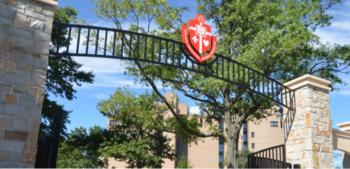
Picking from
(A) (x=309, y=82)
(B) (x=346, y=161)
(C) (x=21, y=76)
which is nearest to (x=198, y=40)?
(A) (x=309, y=82)

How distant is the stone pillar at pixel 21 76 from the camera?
5.97 m

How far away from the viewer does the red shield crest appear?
8.92m

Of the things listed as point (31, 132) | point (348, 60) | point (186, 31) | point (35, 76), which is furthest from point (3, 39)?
point (348, 60)

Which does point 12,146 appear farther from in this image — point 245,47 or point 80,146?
point 80,146

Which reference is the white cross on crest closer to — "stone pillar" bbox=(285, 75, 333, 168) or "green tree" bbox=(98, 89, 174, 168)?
"stone pillar" bbox=(285, 75, 333, 168)

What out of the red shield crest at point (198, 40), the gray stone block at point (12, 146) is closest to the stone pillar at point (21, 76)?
the gray stone block at point (12, 146)

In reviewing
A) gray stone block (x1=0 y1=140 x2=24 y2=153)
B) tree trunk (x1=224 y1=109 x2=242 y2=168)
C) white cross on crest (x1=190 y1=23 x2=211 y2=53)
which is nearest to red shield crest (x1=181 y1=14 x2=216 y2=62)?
white cross on crest (x1=190 y1=23 x2=211 y2=53)

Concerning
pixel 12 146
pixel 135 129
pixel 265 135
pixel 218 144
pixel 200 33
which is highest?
pixel 265 135

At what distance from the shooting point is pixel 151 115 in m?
22.0

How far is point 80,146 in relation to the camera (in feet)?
80.1

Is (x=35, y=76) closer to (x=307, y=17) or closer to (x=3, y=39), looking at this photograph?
(x=3, y=39)

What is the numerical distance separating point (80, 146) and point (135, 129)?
3702 millimetres

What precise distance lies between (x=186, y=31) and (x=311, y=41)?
429 inches

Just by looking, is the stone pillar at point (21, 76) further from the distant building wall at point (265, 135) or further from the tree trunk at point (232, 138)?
the distant building wall at point (265, 135)
